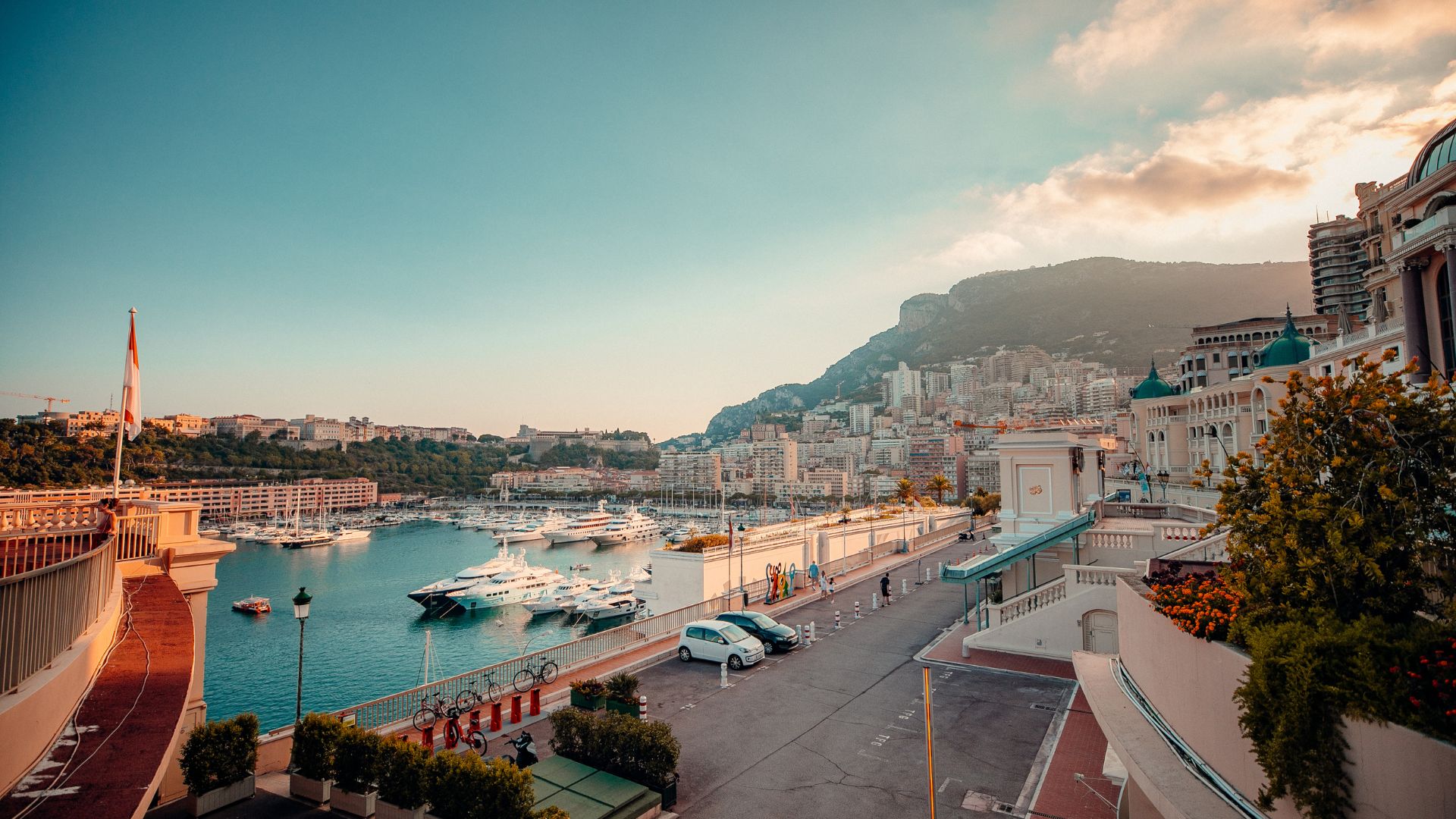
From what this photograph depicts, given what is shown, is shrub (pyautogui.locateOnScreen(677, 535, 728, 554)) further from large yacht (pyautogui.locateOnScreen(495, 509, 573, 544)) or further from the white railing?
large yacht (pyautogui.locateOnScreen(495, 509, 573, 544))

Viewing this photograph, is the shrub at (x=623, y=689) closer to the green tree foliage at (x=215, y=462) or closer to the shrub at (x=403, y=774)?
the shrub at (x=403, y=774)

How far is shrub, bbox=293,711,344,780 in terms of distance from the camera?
30.6ft

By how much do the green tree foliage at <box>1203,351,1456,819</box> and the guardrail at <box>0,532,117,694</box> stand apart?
759 centimetres

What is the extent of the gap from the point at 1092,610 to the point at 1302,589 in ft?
38.0

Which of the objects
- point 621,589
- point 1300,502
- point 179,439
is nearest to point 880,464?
point 621,589

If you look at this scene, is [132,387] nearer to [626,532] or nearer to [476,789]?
[476,789]

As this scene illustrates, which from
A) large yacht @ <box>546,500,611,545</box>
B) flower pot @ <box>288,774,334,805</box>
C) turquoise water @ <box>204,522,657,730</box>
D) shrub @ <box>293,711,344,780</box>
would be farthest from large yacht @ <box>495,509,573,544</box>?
shrub @ <box>293,711,344,780</box>

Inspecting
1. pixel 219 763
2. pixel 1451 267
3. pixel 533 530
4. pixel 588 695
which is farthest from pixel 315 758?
pixel 533 530

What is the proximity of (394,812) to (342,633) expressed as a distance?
4096 centimetres

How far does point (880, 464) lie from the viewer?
569ft

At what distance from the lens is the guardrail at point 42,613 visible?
3.93 meters

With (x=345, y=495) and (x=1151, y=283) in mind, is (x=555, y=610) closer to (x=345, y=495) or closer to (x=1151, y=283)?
(x=345, y=495)

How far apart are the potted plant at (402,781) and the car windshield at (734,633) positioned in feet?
28.9

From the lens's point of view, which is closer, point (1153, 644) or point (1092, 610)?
point (1153, 644)
